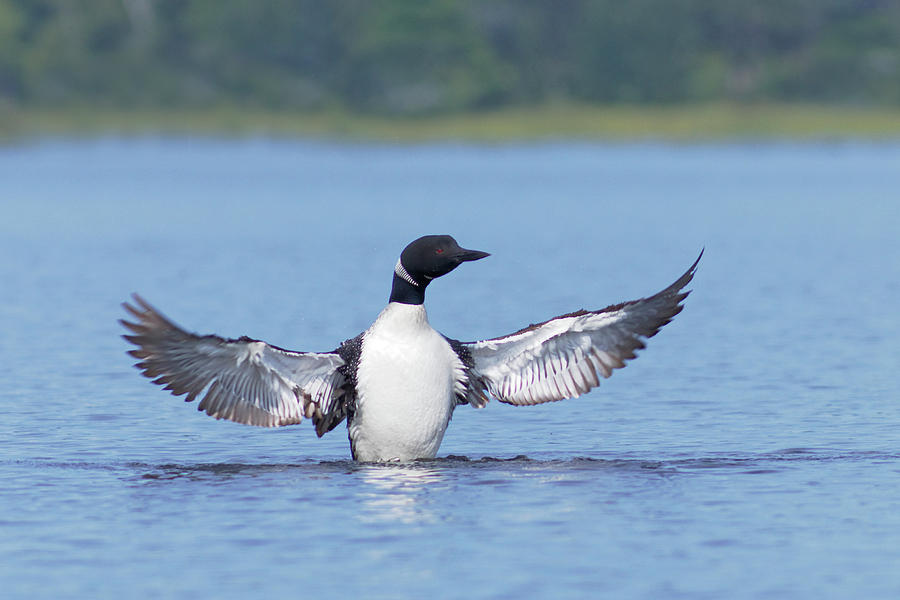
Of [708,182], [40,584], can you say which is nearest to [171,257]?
[40,584]

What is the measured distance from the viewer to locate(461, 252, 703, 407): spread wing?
40.2 feet

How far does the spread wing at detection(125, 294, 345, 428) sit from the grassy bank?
315ft

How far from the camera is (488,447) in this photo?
13766 millimetres

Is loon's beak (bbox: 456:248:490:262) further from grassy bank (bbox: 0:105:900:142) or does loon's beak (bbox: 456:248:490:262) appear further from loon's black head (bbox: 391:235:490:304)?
grassy bank (bbox: 0:105:900:142)

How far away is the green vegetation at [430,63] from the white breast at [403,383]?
335 feet

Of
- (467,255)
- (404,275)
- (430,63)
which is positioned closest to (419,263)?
(404,275)

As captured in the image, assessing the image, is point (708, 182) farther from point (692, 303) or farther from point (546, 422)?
point (546, 422)

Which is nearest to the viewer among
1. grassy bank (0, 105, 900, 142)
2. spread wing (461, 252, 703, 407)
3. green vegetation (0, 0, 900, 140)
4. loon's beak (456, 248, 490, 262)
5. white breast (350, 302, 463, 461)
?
loon's beak (456, 248, 490, 262)

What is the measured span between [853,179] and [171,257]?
3851 centimetres

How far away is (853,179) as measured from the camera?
66562 mm

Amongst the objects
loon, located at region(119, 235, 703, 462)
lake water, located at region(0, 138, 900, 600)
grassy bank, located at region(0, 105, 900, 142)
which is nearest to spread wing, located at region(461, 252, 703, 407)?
loon, located at region(119, 235, 703, 462)

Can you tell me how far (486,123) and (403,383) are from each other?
10588 centimetres

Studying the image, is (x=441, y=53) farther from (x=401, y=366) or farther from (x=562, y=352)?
(x=401, y=366)

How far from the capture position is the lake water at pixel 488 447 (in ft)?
31.5
